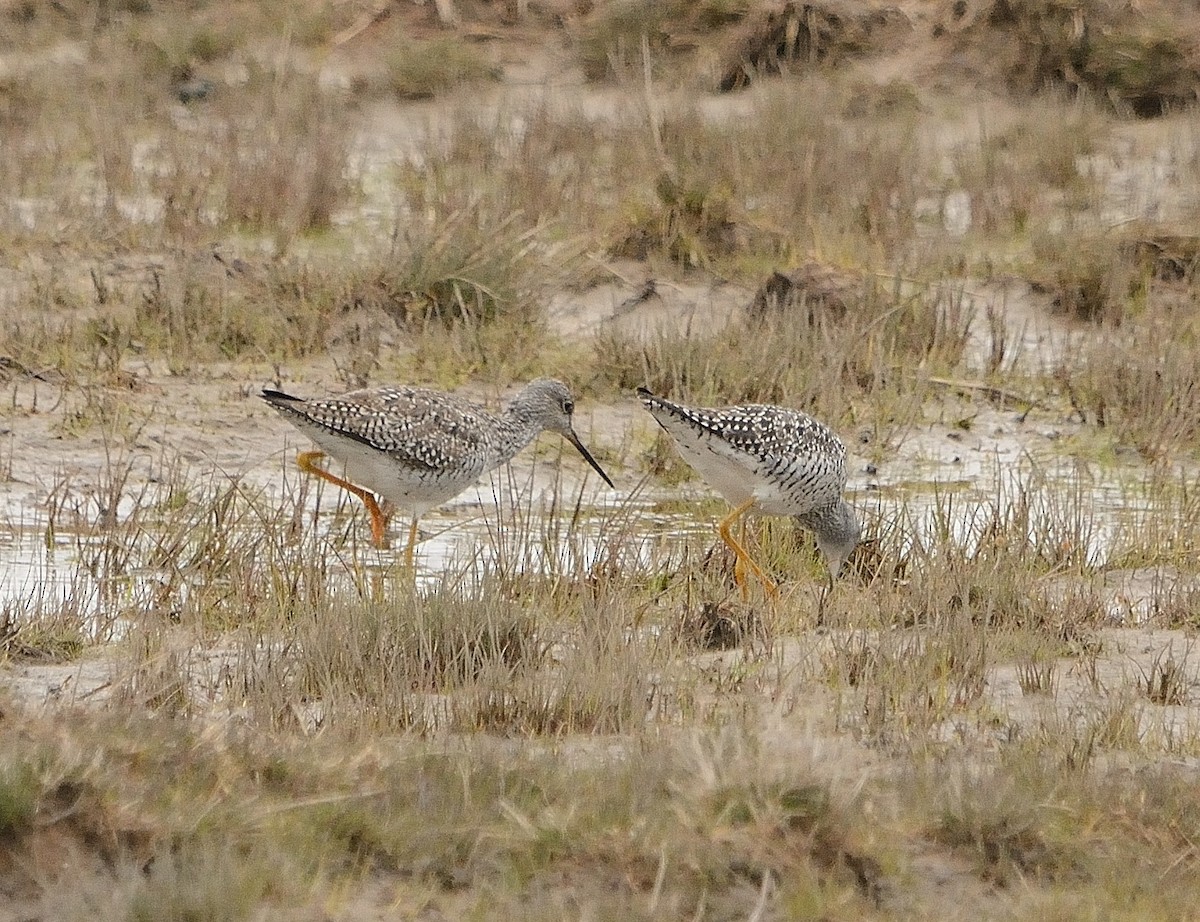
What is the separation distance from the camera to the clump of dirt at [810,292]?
36.8ft

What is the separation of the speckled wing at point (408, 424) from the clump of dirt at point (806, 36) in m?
8.31

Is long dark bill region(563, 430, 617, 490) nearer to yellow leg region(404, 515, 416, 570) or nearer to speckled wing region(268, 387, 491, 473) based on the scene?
speckled wing region(268, 387, 491, 473)

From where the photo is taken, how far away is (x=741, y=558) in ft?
25.8

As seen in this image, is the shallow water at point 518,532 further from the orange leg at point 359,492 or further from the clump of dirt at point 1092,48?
the clump of dirt at point 1092,48

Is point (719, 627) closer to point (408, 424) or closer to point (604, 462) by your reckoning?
point (408, 424)

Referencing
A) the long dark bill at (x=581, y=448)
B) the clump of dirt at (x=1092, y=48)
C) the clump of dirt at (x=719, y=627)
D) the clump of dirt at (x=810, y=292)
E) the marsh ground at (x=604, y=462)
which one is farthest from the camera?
the clump of dirt at (x=1092, y=48)

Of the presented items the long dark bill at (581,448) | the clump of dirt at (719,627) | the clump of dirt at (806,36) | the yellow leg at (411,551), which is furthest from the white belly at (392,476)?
the clump of dirt at (806,36)

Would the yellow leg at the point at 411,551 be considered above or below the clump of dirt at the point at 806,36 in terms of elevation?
below

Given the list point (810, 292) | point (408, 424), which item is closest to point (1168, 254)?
point (810, 292)

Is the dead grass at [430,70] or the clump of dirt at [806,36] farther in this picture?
the clump of dirt at [806,36]

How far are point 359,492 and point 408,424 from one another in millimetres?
692

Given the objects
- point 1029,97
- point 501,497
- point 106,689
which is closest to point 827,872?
point 106,689

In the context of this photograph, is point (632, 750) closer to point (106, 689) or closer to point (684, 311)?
point (106, 689)

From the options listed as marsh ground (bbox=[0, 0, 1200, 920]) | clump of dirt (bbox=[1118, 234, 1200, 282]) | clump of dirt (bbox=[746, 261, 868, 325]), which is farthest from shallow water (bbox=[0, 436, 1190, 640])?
clump of dirt (bbox=[1118, 234, 1200, 282])
